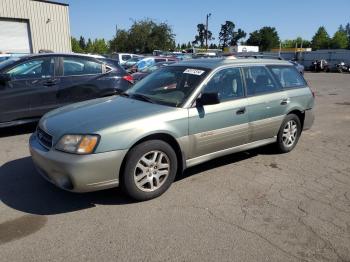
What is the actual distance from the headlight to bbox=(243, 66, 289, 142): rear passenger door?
2376mm

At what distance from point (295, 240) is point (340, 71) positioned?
40218 mm

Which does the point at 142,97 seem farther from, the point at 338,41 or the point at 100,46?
the point at 338,41

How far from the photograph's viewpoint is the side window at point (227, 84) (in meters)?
4.77

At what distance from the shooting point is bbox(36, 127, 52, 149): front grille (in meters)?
3.96

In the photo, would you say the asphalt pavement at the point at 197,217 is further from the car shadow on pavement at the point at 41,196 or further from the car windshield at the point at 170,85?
the car windshield at the point at 170,85

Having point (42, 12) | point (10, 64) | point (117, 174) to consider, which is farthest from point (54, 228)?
point (42, 12)

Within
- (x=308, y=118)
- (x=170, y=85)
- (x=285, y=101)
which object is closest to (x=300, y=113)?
(x=308, y=118)

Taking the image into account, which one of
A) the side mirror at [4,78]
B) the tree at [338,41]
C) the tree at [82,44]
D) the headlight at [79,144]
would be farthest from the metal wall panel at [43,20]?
the tree at [338,41]

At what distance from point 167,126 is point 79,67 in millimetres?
4119

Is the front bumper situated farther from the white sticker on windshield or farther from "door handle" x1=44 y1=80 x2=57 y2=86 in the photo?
"door handle" x1=44 y1=80 x2=57 y2=86

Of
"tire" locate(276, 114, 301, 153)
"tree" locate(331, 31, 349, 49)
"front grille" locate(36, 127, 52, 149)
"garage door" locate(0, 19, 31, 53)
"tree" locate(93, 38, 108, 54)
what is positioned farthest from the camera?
"tree" locate(331, 31, 349, 49)

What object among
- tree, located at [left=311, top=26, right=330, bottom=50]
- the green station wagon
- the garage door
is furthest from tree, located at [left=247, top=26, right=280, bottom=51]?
the green station wagon

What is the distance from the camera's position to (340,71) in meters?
39.1

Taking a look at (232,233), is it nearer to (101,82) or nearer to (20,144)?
(20,144)
